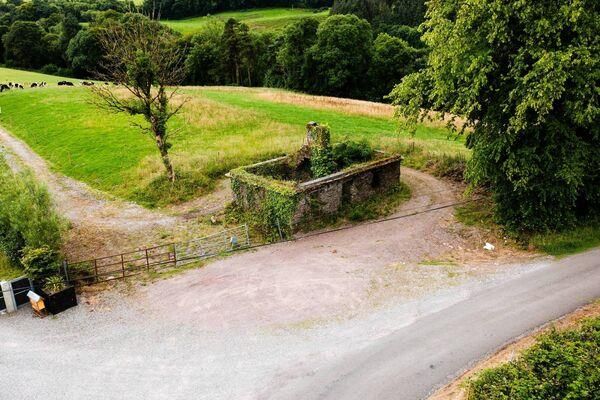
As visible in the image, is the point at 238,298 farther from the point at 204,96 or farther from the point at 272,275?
the point at 204,96

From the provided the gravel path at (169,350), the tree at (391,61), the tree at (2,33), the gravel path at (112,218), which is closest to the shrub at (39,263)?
the gravel path at (169,350)

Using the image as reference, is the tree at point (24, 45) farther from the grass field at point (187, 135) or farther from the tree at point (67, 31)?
the grass field at point (187, 135)

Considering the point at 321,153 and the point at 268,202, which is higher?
the point at 321,153

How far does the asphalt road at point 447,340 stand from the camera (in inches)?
544

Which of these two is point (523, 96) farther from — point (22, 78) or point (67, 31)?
point (67, 31)

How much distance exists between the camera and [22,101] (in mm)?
58438

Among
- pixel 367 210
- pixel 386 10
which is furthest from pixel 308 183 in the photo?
pixel 386 10

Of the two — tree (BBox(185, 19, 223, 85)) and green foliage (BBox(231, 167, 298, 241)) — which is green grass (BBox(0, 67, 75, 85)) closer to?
tree (BBox(185, 19, 223, 85))

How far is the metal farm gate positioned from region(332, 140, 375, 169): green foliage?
21.0 feet

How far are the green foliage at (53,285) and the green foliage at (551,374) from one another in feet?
48.5

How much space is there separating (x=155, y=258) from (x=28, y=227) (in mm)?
5323

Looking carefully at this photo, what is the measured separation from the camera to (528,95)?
1916cm

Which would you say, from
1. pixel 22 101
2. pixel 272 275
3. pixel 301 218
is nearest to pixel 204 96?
pixel 22 101

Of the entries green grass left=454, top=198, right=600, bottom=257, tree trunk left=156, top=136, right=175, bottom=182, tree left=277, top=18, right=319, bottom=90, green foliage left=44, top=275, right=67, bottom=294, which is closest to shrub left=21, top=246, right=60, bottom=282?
green foliage left=44, top=275, right=67, bottom=294
